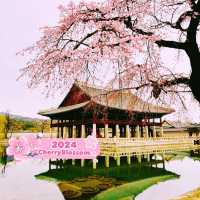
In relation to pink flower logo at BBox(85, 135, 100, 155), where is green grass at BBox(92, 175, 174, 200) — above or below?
below

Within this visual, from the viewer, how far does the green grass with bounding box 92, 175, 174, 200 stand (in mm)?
16719

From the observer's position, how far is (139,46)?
6.56 meters

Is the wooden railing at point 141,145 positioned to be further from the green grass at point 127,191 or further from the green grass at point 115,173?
the green grass at point 127,191

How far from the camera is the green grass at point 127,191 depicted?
16.7 m

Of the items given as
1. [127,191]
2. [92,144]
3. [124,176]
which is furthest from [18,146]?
[127,191]

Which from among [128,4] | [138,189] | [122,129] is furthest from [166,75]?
[122,129]

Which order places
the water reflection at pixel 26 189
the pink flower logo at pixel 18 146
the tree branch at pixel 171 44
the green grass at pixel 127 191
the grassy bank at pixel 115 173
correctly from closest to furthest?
1. the tree branch at pixel 171 44
2. the green grass at pixel 127 191
3. the water reflection at pixel 26 189
4. the grassy bank at pixel 115 173
5. the pink flower logo at pixel 18 146

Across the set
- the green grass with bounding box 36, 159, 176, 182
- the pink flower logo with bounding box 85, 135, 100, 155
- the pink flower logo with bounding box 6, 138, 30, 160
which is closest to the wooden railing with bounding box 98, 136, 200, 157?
the pink flower logo with bounding box 85, 135, 100, 155

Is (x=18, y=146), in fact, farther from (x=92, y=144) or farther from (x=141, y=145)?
(x=141, y=145)

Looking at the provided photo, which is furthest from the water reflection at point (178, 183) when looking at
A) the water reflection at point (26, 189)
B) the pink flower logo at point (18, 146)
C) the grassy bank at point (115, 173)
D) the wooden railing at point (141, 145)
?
the pink flower logo at point (18, 146)

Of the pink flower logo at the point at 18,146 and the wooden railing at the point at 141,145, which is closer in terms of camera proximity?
the wooden railing at the point at 141,145

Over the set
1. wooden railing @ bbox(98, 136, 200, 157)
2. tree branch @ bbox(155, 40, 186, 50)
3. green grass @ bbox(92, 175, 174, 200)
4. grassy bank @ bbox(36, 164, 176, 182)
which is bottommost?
green grass @ bbox(92, 175, 174, 200)

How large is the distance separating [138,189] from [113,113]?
39.8ft

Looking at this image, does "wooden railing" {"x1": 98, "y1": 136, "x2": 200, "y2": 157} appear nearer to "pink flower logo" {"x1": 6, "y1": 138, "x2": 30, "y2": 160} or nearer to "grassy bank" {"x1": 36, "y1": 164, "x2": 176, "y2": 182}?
"grassy bank" {"x1": 36, "y1": 164, "x2": 176, "y2": 182}
